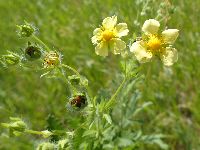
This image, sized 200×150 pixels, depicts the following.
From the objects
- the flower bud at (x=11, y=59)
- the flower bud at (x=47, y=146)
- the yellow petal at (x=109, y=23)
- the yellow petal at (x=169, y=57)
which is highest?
the yellow petal at (x=109, y=23)

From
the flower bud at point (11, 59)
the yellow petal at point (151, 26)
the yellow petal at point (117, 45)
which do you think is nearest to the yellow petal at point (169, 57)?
the yellow petal at point (151, 26)

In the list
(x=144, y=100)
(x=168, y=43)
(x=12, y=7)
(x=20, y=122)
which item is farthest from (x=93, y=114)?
(x=12, y=7)

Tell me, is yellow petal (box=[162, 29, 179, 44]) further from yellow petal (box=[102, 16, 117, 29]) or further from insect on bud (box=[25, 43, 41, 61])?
insect on bud (box=[25, 43, 41, 61])

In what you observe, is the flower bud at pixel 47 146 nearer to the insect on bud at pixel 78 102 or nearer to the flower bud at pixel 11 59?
the insect on bud at pixel 78 102

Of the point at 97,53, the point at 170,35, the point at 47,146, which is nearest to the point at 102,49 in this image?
the point at 97,53

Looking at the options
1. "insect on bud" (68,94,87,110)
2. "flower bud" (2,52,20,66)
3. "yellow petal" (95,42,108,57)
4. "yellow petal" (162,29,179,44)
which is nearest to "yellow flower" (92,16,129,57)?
"yellow petal" (95,42,108,57)

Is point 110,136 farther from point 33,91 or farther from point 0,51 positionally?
point 0,51
